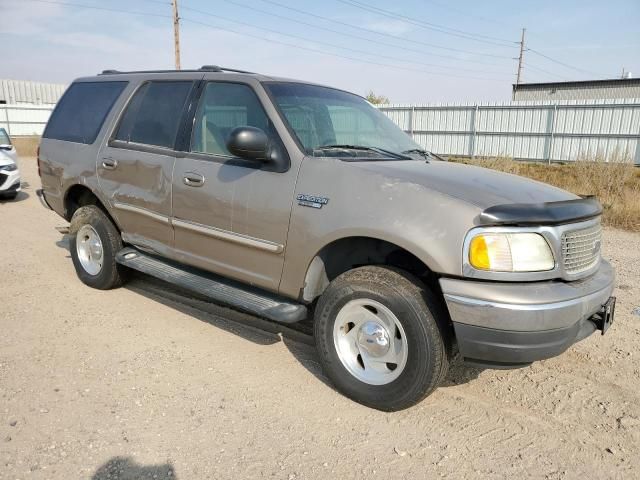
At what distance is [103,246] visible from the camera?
4.95m

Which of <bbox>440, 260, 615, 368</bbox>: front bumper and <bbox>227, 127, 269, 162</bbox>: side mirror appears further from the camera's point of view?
<bbox>227, 127, 269, 162</bbox>: side mirror

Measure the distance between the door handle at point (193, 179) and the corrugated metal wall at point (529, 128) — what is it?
670 inches

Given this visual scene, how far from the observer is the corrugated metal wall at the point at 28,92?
136 feet

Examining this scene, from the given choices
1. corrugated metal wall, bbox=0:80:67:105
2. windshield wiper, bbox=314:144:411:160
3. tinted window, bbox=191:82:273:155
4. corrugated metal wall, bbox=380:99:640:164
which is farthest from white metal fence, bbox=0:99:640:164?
corrugated metal wall, bbox=0:80:67:105

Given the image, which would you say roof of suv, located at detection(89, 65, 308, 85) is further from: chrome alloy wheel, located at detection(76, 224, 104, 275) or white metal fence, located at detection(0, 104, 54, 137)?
white metal fence, located at detection(0, 104, 54, 137)

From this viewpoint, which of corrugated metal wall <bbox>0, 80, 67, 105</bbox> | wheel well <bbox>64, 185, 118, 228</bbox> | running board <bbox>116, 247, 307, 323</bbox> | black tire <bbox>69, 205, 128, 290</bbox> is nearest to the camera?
running board <bbox>116, 247, 307, 323</bbox>

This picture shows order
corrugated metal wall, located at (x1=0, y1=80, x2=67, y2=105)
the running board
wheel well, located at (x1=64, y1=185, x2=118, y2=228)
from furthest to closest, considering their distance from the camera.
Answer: corrugated metal wall, located at (x1=0, y1=80, x2=67, y2=105), wheel well, located at (x1=64, y1=185, x2=118, y2=228), the running board

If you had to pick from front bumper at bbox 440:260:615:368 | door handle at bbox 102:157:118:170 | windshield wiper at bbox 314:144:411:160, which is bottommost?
front bumper at bbox 440:260:615:368

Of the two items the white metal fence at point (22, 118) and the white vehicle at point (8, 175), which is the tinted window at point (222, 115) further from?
the white metal fence at point (22, 118)

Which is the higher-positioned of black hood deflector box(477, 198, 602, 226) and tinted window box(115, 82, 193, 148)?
tinted window box(115, 82, 193, 148)

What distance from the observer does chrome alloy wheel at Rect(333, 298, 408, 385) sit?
120 inches

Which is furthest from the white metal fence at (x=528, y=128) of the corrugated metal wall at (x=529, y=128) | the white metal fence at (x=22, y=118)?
the white metal fence at (x=22, y=118)

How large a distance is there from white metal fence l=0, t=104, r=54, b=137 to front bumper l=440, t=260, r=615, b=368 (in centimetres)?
3195

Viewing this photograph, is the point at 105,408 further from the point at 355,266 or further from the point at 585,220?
the point at 585,220
